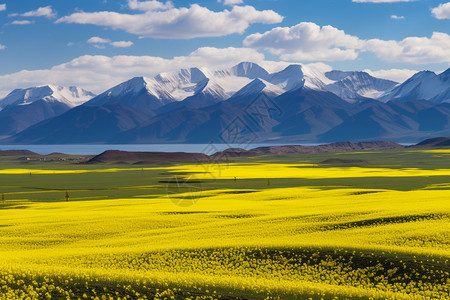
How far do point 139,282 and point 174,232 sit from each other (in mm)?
16580

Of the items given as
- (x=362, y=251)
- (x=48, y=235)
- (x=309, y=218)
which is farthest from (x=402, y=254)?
(x=48, y=235)

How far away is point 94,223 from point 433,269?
3180 cm

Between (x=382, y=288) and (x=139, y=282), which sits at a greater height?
(x=139, y=282)

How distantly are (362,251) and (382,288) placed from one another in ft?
16.8

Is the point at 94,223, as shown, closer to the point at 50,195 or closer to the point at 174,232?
the point at 174,232

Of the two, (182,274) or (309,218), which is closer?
(182,274)

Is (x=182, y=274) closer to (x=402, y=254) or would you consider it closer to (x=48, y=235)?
(x=402, y=254)

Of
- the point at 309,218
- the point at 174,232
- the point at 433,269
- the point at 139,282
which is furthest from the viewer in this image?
the point at 309,218

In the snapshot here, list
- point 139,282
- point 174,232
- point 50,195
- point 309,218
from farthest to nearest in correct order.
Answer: point 50,195, point 309,218, point 174,232, point 139,282

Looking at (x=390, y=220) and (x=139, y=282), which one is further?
(x=390, y=220)

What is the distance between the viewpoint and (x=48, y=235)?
4516 cm

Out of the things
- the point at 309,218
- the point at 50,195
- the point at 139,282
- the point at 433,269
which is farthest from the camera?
the point at 50,195

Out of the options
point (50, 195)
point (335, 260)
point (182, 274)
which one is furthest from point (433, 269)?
point (50, 195)

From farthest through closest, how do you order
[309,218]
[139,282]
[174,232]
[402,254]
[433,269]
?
[309,218] < [174,232] < [402,254] < [433,269] < [139,282]
